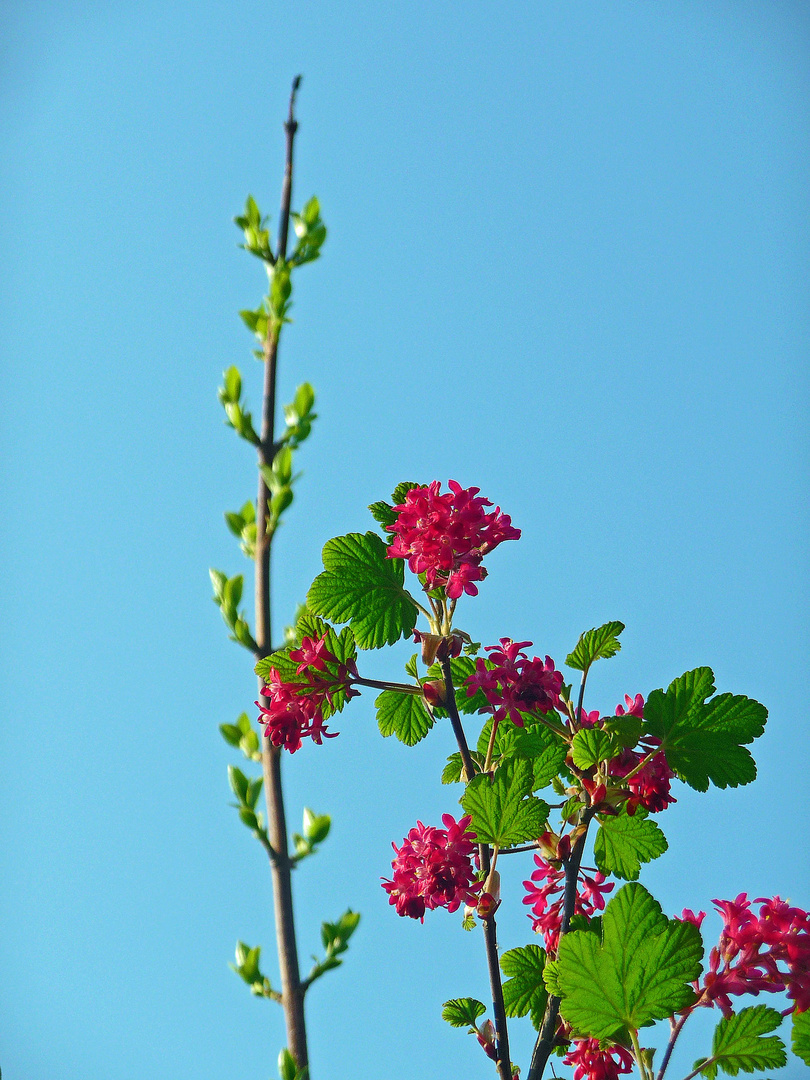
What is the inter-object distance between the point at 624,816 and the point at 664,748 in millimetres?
130

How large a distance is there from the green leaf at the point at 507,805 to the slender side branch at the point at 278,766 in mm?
459

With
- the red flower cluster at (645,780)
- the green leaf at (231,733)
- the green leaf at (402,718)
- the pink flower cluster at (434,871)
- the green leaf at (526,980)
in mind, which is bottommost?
the green leaf at (526,980)

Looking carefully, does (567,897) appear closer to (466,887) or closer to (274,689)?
(466,887)

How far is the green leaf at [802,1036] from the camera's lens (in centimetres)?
108

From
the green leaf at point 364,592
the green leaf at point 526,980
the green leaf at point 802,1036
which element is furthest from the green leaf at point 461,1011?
the green leaf at point 364,592

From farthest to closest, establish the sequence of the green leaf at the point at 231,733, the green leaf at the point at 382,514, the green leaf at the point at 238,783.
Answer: the green leaf at the point at 231,733 < the green leaf at the point at 238,783 < the green leaf at the point at 382,514

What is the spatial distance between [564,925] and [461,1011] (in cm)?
24

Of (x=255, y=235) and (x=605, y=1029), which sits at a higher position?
(x=255, y=235)

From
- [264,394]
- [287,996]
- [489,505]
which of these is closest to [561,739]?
[489,505]

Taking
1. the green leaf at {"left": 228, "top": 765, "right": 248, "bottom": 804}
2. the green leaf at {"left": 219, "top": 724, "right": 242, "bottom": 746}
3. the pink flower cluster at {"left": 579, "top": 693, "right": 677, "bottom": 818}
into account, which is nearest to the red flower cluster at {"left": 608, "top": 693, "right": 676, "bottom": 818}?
the pink flower cluster at {"left": 579, "top": 693, "right": 677, "bottom": 818}

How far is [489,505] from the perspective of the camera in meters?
1.23

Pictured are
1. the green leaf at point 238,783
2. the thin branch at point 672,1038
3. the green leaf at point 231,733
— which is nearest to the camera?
the thin branch at point 672,1038

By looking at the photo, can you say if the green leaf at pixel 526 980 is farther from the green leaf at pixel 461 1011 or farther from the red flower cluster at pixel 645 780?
the red flower cluster at pixel 645 780

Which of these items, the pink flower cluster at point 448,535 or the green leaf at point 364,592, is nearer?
the pink flower cluster at point 448,535
